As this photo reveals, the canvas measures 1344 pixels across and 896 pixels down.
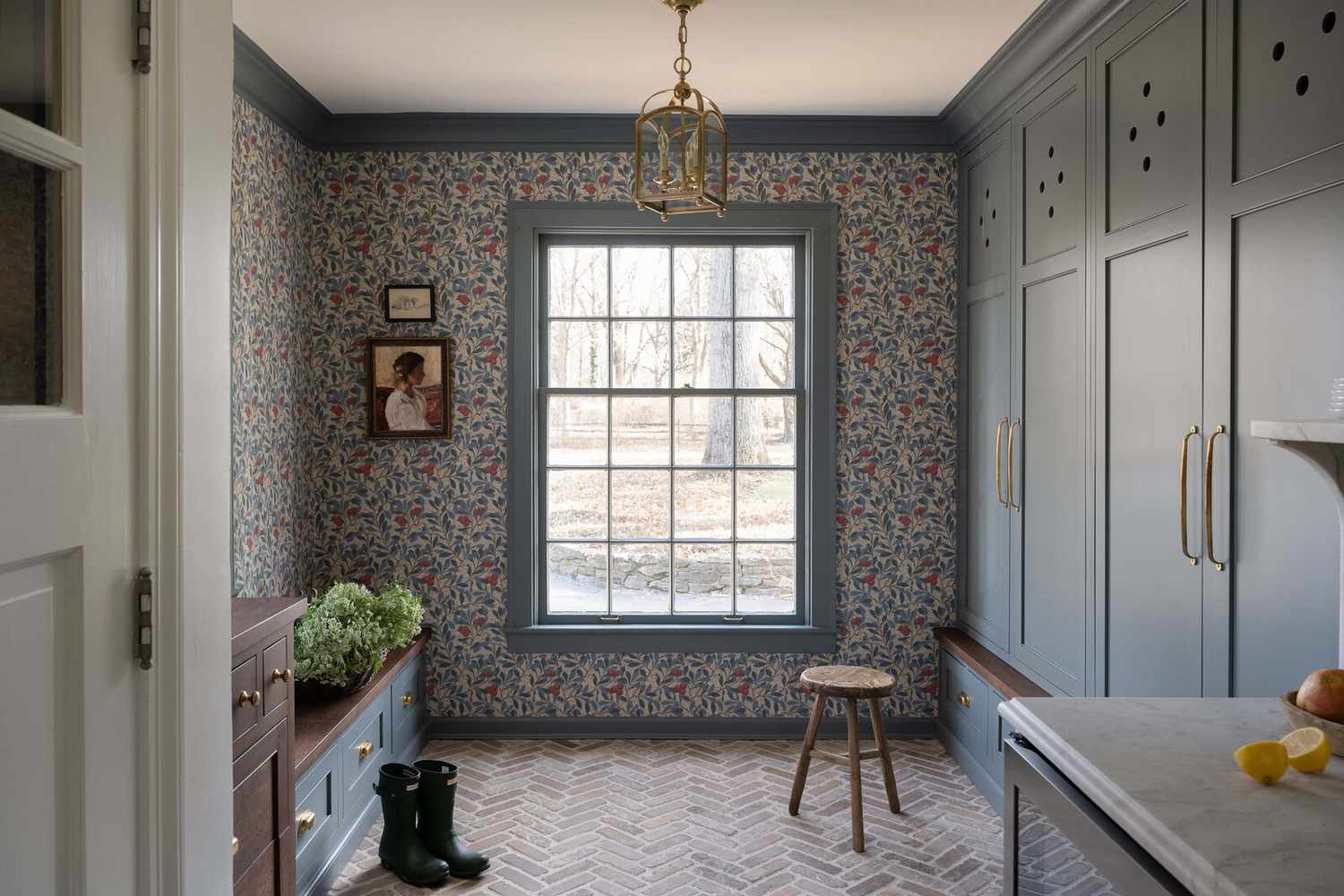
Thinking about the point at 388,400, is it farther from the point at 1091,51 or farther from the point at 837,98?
the point at 1091,51

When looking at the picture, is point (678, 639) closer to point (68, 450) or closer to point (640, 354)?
point (640, 354)

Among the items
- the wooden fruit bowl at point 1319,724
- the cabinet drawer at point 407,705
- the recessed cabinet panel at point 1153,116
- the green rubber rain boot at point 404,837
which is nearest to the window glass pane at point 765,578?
the cabinet drawer at point 407,705

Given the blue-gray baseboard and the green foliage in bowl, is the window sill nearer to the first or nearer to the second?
the blue-gray baseboard

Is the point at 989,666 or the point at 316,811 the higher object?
the point at 989,666

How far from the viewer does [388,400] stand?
14.3 feet

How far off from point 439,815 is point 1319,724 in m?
2.66

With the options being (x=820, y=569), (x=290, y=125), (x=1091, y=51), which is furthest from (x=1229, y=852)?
(x=290, y=125)

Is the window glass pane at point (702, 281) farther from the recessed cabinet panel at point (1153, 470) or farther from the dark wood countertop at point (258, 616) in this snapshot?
the dark wood countertop at point (258, 616)

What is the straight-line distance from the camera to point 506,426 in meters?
4.37

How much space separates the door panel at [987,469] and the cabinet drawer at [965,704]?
0.20 meters

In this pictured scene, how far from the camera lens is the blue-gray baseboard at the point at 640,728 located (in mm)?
4395

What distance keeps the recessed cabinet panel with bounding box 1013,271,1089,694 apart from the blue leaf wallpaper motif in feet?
2.64

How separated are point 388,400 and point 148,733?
3.26m

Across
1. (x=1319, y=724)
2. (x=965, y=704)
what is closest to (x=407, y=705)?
(x=965, y=704)
